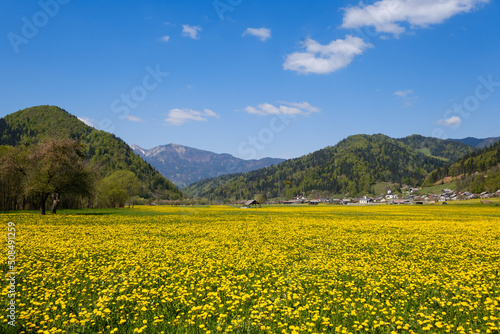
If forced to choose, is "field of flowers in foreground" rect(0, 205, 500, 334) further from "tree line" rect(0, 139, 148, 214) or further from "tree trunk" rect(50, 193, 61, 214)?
"tree trunk" rect(50, 193, 61, 214)

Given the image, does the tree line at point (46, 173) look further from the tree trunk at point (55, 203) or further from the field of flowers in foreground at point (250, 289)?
the field of flowers in foreground at point (250, 289)

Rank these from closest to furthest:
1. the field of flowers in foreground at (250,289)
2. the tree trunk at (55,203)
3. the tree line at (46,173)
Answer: the field of flowers in foreground at (250,289) → the tree line at (46,173) → the tree trunk at (55,203)

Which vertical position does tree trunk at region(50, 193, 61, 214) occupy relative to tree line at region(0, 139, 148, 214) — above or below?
below

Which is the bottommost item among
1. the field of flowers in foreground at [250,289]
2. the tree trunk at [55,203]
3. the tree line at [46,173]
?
the field of flowers in foreground at [250,289]

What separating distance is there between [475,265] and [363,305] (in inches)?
391

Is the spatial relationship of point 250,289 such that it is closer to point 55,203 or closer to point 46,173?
point 46,173

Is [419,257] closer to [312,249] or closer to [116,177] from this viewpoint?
[312,249]

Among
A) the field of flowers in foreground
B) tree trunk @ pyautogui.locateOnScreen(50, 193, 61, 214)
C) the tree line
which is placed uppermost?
the tree line

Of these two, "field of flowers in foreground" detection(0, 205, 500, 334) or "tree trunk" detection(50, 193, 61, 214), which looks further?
"tree trunk" detection(50, 193, 61, 214)

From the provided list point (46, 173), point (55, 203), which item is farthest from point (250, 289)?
point (55, 203)

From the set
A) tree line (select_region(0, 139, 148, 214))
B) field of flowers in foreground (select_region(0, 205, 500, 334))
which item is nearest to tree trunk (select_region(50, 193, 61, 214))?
tree line (select_region(0, 139, 148, 214))

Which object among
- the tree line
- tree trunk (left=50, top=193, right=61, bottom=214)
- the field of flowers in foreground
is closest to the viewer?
the field of flowers in foreground

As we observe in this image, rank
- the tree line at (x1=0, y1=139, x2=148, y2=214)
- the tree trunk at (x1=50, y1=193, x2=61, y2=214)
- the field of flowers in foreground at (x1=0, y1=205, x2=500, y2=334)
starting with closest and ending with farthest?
1. the field of flowers in foreground at (x1=0, y1=205, x2=500, y2=334)
2. the tree line at (x1=0, y1=139, x2=148, y2=214)
3. the tree trunk at (x1=50, y1=193, x2=61, y2=214)

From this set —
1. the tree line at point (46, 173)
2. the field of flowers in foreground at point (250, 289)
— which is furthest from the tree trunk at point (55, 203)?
the field of flowers in foreground at point (250, 289)
